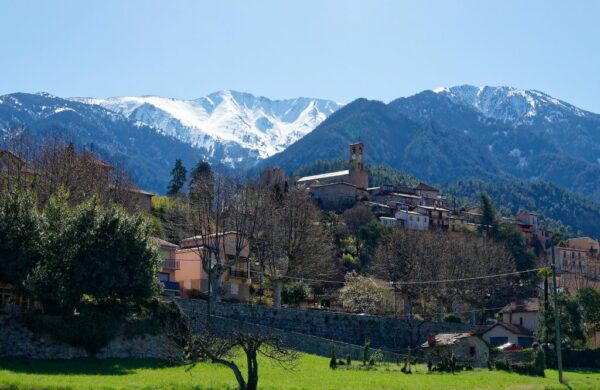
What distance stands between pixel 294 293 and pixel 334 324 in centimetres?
863

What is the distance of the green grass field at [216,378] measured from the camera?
31156mm

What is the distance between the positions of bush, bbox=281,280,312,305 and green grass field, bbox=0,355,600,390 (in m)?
21.7

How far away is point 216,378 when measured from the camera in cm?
3491

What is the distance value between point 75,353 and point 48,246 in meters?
5.62

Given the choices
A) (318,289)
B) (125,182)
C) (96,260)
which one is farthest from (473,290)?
(96,260)

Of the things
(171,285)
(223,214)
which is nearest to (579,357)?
(223,214)

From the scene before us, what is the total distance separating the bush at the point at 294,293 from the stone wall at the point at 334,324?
24.2 ft

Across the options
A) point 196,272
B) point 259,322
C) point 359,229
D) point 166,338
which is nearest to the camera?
point 166,338

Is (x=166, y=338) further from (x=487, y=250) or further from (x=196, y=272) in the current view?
(x=487, y=250)

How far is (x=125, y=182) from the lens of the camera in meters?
76.6

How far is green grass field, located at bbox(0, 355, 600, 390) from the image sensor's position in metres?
31.2

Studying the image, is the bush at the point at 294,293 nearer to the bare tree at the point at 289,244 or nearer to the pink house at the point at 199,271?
the bare tree at the point at 289,244

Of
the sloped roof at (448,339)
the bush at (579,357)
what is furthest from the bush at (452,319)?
the bush at (579,357)

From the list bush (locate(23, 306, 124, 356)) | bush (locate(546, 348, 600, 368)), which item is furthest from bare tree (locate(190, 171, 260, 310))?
bush (locate(546, 348, 600, 368))
